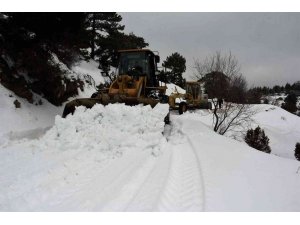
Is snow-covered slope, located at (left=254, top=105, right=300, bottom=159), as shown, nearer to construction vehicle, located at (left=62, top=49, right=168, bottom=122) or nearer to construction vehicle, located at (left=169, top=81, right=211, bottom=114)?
construction vehicle, located at (left=169, top=81, right=211, bottom=114)

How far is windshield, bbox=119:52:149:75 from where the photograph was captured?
1312cm

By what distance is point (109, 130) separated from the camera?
813 centimetres

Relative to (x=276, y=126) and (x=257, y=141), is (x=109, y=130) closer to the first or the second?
(x=257, y=141)

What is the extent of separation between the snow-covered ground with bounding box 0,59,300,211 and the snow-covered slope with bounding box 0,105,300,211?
0.01 m

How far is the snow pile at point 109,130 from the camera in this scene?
7.29 metres

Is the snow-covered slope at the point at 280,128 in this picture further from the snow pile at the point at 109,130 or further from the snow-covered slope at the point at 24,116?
the snow-covered slope at the point at 24,116

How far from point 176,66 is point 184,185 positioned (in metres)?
41.0

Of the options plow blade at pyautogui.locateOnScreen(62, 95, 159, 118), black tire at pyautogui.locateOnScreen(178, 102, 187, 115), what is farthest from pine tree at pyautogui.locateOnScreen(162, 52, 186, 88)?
plow blade at pyautogui.locateOnScreen(62, 95, 159, 118)

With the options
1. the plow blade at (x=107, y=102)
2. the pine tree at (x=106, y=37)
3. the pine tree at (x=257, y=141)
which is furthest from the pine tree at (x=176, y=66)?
the plow blade at (x=107, y=102)

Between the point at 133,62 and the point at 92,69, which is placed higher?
the point at 92,69

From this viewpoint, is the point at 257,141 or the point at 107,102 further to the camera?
the point at 257,141

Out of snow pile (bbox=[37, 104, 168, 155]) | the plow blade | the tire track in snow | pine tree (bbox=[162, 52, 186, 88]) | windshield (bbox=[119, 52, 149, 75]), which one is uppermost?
pine tree (bbox=[162, 52, 186, 88])

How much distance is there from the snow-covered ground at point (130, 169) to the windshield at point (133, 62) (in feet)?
10.7

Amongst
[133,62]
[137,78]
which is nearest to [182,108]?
[133,62]
